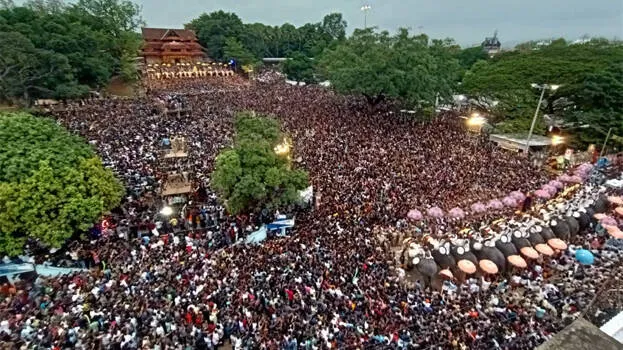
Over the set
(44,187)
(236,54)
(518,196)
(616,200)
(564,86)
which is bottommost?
(616,200)

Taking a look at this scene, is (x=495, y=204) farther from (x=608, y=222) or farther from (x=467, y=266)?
(x=467, y=266)

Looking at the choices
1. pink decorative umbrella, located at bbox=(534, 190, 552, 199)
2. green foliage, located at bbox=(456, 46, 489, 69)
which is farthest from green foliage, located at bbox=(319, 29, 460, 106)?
green foliage, located at bbox=(456, 46, 489, 69)

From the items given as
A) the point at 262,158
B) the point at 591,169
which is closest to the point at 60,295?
the point at 262,158

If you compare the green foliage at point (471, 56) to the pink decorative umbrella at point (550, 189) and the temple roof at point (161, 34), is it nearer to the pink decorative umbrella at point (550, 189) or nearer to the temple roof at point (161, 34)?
the temple roof at point (161, 34)

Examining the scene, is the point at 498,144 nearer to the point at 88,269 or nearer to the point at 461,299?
the point at 461,299

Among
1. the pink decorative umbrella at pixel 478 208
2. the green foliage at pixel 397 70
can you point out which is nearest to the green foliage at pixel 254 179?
the pink decorative umbrella at pixel 478 208

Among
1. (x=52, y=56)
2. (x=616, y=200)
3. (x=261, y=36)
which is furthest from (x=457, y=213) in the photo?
(x=261, y=36)
